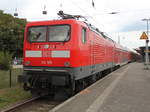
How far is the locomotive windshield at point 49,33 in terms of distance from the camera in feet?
28.5

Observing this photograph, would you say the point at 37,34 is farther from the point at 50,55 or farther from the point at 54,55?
the point at 54,55

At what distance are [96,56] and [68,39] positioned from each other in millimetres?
3671

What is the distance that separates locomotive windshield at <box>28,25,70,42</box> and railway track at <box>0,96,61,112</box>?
249 centimetres

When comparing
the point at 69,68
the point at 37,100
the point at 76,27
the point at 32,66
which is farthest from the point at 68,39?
the point at 37,100

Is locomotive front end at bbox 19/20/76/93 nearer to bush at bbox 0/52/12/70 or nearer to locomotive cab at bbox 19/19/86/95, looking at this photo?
locomotive cab at bbox 19/19/86/95

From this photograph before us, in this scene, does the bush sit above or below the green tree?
below

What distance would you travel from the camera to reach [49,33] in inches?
352

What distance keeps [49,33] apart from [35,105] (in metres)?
2.90

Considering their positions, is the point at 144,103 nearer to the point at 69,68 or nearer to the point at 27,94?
the point at 69,68

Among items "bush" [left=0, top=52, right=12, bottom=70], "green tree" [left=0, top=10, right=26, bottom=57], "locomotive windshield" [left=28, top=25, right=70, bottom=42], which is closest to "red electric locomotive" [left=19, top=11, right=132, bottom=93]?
"locomotive windshield" [left=28, top=25, right=70, bottom=42]

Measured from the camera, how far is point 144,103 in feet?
23.8

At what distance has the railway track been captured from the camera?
24.6ft

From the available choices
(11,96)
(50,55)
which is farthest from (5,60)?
(50,55)

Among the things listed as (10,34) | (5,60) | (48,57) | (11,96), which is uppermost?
(10,34)
